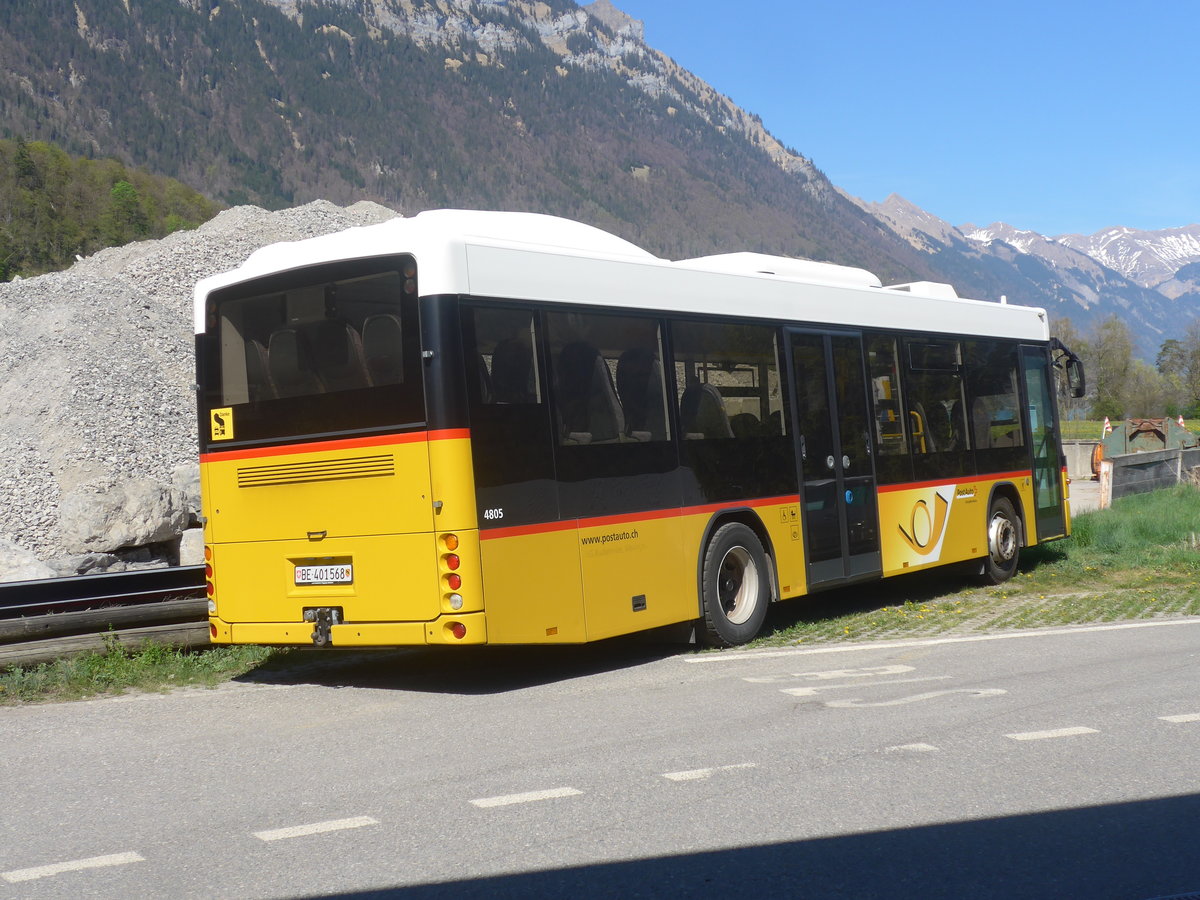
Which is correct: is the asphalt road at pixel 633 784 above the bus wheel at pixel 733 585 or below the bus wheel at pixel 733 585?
below

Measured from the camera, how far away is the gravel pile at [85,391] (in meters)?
20.0

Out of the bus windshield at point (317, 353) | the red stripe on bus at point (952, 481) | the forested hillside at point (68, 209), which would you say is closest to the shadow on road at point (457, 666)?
the bus windshield at point (317, 353)

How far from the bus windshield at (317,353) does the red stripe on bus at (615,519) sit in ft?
3.04

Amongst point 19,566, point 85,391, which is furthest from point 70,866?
point 85,391

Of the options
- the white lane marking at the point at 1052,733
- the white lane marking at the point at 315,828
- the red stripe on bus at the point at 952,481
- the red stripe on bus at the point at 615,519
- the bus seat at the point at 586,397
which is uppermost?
the bus seat at the point at 586,397

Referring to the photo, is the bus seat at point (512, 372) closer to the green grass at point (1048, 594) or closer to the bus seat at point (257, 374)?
the bus seat at point (257, 374)

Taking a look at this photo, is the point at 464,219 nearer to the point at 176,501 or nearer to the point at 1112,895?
the point at 1112,895

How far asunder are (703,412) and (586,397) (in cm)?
145

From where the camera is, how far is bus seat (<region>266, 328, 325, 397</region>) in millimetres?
8828

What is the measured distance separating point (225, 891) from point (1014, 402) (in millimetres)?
12267

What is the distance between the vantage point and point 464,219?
28.9ft

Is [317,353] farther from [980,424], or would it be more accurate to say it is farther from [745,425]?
[980,424]

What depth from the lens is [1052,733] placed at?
6.79 meters

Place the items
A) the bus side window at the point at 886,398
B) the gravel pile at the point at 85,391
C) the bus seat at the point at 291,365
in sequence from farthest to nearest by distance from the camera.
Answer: the gravel pile at the point at 85,391 < the bus side window at the point at 886,398 < the bus seat at the point at 291,365
